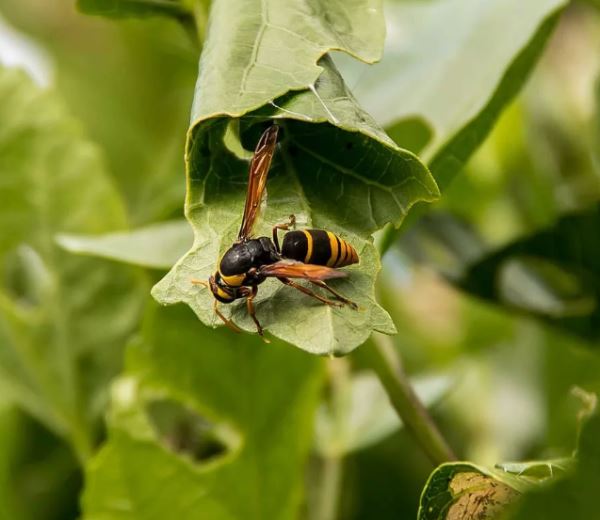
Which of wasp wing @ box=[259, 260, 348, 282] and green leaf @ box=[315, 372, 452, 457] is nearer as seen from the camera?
wasp wing @ box=[259, 260, 348, 282]

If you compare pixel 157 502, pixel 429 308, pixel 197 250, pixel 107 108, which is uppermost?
pixel 197 250

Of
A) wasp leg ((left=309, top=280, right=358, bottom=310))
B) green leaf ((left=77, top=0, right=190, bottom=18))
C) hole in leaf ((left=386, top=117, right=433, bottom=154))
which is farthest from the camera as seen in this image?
hole in leaf ((left=386, top=117, right=433, bottom=154))

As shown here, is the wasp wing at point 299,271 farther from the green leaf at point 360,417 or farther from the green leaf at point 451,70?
the green leaf at point 360,417

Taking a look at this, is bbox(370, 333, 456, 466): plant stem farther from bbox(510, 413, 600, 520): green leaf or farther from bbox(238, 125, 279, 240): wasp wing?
bbox(510, 413, 600, 520): green leaf

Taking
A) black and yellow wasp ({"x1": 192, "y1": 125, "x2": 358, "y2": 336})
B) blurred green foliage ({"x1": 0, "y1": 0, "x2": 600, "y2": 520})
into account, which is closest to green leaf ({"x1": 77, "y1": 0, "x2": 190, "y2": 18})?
blurred green foliage ({"x1": 0, "y1": 0, "x2": 600, "y2": 520})

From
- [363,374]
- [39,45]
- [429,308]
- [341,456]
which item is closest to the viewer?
[341,456]

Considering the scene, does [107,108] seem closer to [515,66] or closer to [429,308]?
[429,308]

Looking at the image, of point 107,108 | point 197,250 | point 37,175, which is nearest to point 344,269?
point 197,250

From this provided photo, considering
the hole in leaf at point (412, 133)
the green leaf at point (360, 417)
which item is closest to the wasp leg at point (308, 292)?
the hole in leaf at point (412, 133)
